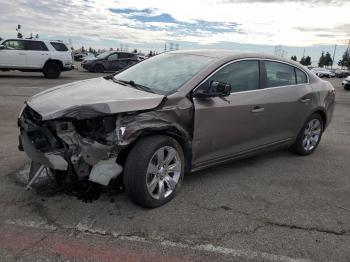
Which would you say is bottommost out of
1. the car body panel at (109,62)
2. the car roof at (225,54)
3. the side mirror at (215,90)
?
the car body panel at (109,62)

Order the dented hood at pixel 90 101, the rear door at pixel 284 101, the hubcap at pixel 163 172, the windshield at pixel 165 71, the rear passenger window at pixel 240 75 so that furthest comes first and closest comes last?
the rear door at pixel 284 101, the rear passenger window at pixel 240 75, the windshield at pixel 165 71, the hubcap at pixel 163 172, the dented hood at pixel 90 101

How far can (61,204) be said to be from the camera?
4113mm

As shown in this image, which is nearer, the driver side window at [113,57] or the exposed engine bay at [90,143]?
the exposed engine bay at [90,143]

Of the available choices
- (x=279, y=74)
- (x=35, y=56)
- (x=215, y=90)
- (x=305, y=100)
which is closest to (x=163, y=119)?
(x=215, y=90)

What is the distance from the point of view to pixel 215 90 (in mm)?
4480

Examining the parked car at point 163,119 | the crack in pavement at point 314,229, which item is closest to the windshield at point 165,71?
the parked car at point 163,119

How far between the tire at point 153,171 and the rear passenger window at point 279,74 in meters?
1.97

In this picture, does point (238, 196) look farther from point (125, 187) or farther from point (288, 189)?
point (125, 187)

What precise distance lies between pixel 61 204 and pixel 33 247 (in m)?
0.82

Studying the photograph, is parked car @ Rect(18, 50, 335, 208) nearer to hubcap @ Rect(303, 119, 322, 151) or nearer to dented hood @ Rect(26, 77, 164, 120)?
dented hood @ Rect(26, 77, 164, 120)

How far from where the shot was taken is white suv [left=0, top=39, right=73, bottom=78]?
18.2 m

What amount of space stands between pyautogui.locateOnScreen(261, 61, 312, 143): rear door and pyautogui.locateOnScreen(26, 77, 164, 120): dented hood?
1854mm

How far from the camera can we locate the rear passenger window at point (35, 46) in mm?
18609

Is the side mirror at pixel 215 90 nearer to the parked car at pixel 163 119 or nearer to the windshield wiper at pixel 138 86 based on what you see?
the parked car at pixel 163 119
